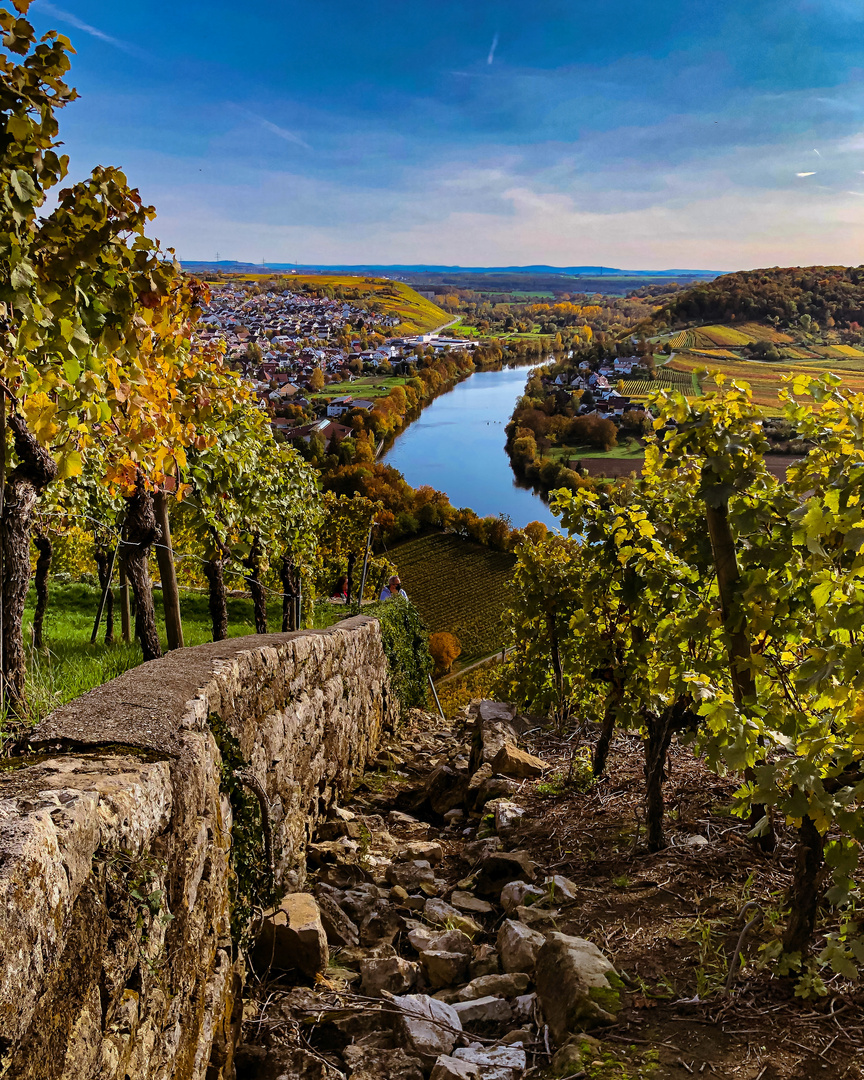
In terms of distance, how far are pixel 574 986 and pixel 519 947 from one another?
56cm

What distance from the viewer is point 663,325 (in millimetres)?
33875

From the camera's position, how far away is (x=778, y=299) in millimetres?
28969

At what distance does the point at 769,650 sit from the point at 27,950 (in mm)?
3586

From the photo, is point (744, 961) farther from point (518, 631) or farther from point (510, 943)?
point (518, 631)

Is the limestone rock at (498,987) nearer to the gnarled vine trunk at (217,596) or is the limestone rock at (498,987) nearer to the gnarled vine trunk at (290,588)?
the gnarled vine trunk at (217,596)

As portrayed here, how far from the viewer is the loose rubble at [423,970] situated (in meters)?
2.67

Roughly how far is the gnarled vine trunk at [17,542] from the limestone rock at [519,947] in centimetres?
262

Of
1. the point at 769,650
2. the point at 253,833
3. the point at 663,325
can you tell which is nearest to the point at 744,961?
the point at 769,650

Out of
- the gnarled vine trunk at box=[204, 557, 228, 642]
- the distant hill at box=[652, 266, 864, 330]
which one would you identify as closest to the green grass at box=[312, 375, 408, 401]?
the distant hill at box=[652, 266, 864, 330]

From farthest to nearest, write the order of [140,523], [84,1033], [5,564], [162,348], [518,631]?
[518,631] → [140,523] → [5,564] → [162,348] → [84,1033]

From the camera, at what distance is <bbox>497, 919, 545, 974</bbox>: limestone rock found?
3227 mm

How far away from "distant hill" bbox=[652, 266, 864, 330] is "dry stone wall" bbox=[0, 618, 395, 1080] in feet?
94.3

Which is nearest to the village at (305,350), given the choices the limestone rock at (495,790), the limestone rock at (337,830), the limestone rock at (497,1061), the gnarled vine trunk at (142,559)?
the gnarled vine trunk at (142,559)

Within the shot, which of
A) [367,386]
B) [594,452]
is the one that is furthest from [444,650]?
[367,386]
